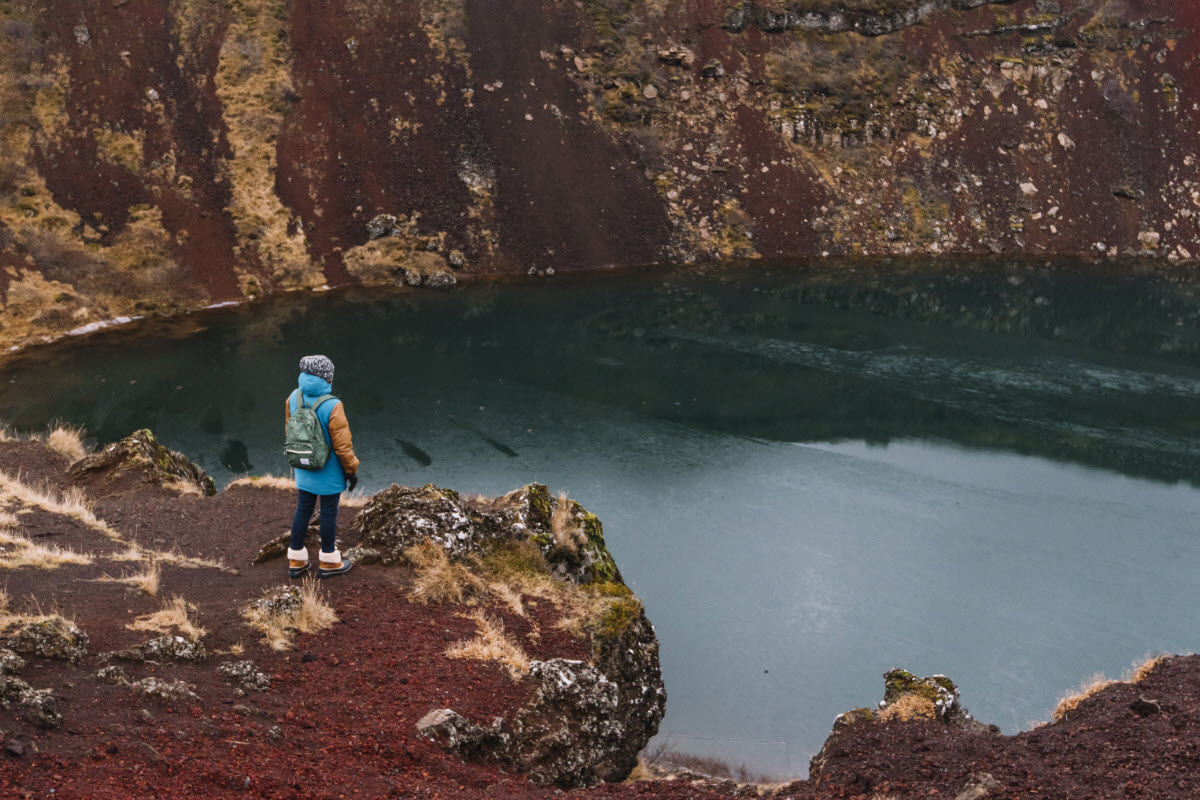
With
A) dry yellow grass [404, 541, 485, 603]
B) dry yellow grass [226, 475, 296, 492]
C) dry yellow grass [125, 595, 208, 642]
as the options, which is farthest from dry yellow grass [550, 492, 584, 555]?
dry yellow grass [226, 475, 296, 492]

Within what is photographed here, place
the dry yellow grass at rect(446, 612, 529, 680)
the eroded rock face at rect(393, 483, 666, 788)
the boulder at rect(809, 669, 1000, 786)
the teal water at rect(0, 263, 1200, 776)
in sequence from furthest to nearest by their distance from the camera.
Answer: the teal water at rect(0, 263, 1200, 776)
the dry yellow grass at rect(446, 612, 529, 680)
the boulder at rect(809, 669, 1000, 786)
the eroded rock face at rect(393, 483, 666, 788)

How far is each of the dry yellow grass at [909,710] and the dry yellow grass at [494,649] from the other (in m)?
4.32

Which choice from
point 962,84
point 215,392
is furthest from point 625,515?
point 962,84

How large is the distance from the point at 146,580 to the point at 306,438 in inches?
101

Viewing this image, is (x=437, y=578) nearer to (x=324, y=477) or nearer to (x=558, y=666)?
(x=324, y=477)

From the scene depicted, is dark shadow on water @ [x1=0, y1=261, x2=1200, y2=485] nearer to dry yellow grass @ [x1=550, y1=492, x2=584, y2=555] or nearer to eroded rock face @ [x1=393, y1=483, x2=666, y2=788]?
dry yellow grass @ [x1=550, y1=492, x2=584, y2=555]

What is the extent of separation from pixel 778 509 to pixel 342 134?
100 ft

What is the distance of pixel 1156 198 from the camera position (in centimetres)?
5734

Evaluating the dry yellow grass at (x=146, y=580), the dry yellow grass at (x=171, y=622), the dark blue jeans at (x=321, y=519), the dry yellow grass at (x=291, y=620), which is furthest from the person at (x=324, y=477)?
the dry yellow grass at (x=171, y=622)

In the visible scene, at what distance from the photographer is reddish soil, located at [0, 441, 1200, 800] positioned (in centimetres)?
862

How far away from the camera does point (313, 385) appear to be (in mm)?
13062

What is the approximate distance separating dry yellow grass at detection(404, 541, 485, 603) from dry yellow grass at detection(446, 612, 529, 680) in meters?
0.85

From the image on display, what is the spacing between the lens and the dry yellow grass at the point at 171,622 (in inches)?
455

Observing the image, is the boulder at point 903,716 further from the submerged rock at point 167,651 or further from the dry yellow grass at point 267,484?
the dry yellow grass at point 267,484
